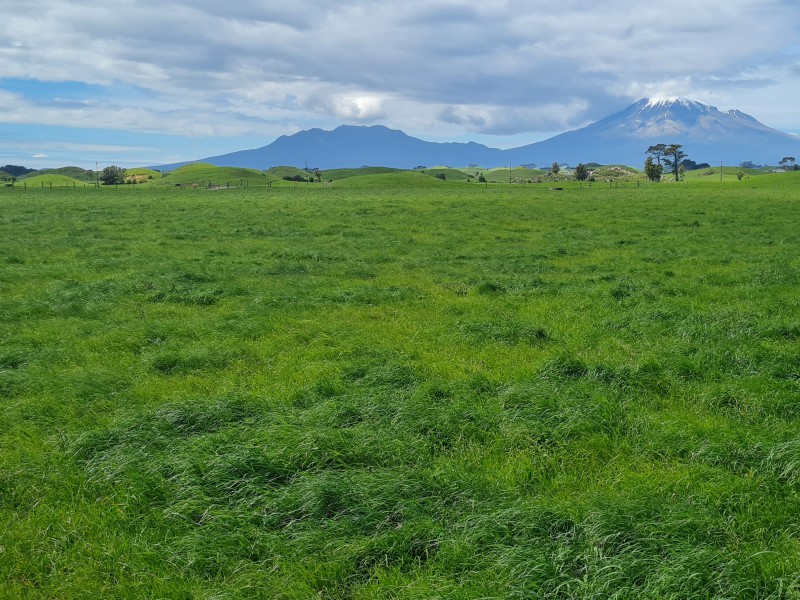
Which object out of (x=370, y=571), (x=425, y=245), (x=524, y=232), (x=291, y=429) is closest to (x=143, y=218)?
(x=425, y=245)

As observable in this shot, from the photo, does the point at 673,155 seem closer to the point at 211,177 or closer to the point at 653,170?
the point at 653,170

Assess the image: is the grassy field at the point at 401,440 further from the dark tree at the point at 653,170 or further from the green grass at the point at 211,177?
the dark tree at the point at 653,170

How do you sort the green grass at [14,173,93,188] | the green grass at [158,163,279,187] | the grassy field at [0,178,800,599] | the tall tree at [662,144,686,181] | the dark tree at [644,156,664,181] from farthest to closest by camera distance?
the tall tree at [662,144,686,181], the green grass at [158,163,279,187], the dark tree at [644,156,664,181], the green grass at [14,173,93,188], the grassy field at [0,178,800,599]

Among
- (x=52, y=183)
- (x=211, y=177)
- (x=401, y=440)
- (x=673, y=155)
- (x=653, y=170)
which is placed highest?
→ (x=673, y=155)

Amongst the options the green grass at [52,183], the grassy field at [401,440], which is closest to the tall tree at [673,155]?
the green grass at [52,183]

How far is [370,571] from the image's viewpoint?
15.8 feet

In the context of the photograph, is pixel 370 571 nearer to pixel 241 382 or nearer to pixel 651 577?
pixel 651 577

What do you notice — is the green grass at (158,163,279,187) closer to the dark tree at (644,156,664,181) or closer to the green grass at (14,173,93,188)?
the green grass at (14,173,93,188)

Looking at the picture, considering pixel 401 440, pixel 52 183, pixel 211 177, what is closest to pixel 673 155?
pixel 211 177

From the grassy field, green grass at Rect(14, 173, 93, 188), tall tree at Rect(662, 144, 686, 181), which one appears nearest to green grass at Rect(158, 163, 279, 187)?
green grass at Rect(14, 173, 93, 188)

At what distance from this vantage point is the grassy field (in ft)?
15.8

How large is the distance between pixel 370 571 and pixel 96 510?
115 inches

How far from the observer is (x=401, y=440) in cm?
699

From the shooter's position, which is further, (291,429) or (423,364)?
(423,364)
